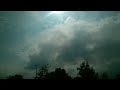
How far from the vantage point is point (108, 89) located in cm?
148

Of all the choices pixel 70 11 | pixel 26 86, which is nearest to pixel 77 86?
pixel 26 86

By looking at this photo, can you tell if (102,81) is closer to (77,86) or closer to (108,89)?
(108,89)

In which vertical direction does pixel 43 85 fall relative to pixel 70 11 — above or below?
below
